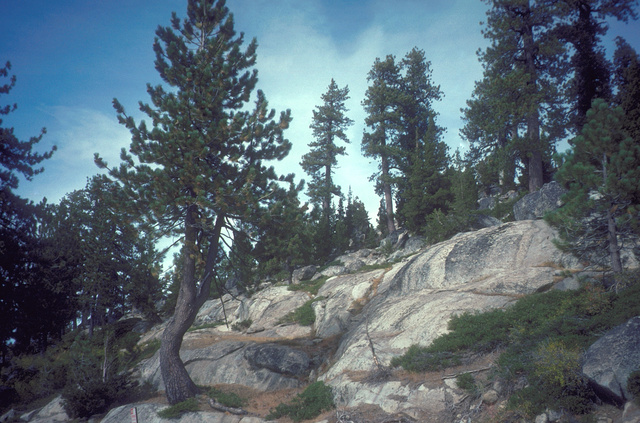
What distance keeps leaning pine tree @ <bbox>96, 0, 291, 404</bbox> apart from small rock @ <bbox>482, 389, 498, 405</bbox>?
10.3m

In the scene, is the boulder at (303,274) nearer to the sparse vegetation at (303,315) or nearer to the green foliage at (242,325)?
the green foliage at (242,325)

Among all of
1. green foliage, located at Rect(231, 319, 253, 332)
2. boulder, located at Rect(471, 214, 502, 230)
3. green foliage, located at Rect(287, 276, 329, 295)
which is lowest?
green foliage, located at Rect(231, 319, 253, 332)

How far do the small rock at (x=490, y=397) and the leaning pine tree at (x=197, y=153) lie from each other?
10.3 meters

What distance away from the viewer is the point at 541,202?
63.8 feet

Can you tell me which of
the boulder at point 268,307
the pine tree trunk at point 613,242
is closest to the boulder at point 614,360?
the pine tree trunk at point 613,242

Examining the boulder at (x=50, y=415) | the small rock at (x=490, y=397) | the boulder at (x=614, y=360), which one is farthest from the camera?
the boulder at (x=50, y=415)

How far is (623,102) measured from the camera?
13586mm

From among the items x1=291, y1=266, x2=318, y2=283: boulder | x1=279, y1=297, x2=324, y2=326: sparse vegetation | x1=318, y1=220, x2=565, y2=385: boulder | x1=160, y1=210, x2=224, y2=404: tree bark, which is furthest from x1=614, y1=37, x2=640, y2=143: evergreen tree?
x1=291, y1=266, x2=318, y2=283: boulder

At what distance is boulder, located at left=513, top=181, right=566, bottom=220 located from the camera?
18828 mm

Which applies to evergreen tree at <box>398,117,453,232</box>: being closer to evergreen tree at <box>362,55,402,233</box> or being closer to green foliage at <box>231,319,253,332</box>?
evergreen tree at <box>362,55,402,233</box>

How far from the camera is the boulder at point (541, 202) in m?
18.8

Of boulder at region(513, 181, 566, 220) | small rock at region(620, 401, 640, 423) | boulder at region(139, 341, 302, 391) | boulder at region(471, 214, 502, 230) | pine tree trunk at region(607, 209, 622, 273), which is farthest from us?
boulder at region(471, 214, 502, 230)

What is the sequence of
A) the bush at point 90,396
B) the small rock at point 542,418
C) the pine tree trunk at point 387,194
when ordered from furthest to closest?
the pine tree trunk at point 387,194 < the bush at point 90,396 < the small rock at point 542,418

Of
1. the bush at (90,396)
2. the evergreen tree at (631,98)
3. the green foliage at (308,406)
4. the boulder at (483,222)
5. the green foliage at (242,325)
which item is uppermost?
the evergreen tree at (631,98)
